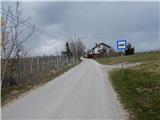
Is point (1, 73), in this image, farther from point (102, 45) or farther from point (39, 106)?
point (102, 45)

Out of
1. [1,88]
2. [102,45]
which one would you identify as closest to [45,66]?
[1,88]

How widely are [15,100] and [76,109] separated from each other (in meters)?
3.30

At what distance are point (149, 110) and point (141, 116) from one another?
851mm

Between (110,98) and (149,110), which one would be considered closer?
(149,110)

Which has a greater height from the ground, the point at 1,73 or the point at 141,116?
the point at 1,73

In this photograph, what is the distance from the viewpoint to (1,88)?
14.1 m

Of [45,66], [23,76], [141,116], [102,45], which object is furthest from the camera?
[102,45]

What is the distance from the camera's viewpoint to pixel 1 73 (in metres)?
13.0

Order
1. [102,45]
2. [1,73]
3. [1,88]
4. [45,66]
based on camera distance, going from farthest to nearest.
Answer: [102,45], [45,66], [1,88], [1,73]

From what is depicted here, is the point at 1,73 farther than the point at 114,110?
Yes

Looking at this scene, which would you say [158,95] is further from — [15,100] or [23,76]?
[23,76]

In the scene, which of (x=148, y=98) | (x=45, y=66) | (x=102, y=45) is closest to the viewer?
(x=148, y=98)

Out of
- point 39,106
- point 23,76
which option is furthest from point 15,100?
point 23,76

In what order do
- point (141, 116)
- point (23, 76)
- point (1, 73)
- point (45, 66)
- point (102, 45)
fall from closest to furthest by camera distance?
1. point (141, 116)
2. point (1, 73)
3. point (23, 76)
4. point (45, 66)
5. point (102, 45)
